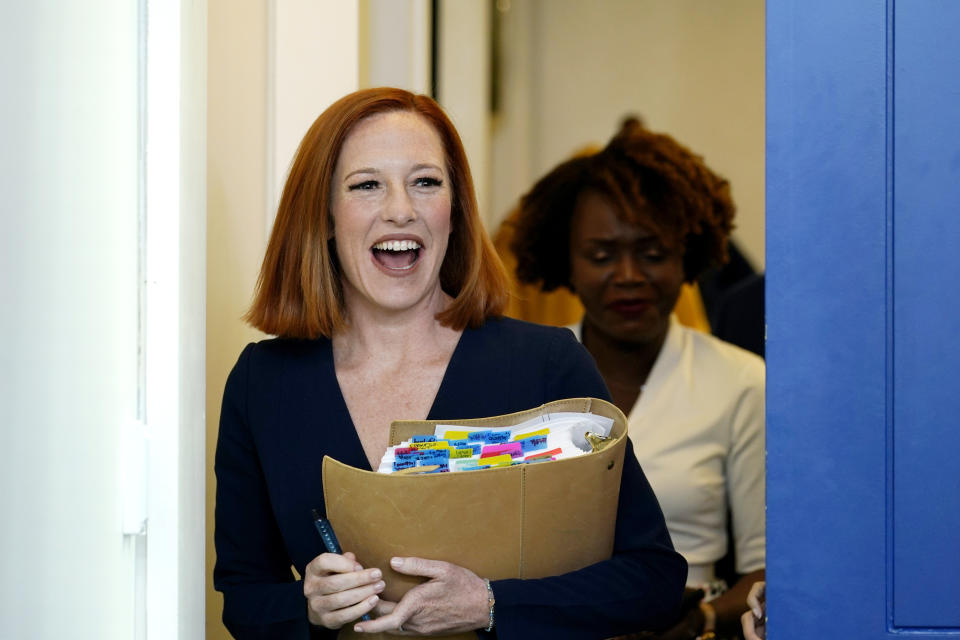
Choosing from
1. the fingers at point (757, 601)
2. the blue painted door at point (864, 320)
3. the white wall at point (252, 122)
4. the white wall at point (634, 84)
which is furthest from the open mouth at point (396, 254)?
the white wall at point (634, 84)

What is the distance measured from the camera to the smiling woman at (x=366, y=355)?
1.76 meters

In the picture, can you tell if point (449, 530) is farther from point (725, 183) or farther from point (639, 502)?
point (725, 183)

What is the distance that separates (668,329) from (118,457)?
5.48 feet

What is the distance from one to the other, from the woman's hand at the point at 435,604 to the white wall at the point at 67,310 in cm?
37

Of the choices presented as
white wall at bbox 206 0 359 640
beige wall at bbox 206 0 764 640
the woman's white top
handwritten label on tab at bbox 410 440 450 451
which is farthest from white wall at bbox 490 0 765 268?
handwritten label on tab at bbox 410 440 450 451

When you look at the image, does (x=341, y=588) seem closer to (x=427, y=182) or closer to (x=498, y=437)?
(x=498, y=437)

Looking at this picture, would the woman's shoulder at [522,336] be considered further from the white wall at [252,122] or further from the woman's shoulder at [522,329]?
the white wall at [252,122]

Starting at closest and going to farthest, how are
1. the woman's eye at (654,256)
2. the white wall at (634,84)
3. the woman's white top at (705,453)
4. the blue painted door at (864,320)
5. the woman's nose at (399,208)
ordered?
the blue painted door at (864,320)
the woman's nose at (399,208)
the woman's white top at (705,453)
the woman's eye at (654,256)
the white wall at (634,84)

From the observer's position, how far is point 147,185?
1.64 metres

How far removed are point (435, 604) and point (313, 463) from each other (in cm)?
37

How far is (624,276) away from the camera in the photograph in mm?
2941

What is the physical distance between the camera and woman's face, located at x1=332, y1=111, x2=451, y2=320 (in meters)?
1.87

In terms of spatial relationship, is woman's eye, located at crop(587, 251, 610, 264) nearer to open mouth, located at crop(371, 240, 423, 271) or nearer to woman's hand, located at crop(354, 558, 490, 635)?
open mouth, located at crop(371, 240, 423, 271)

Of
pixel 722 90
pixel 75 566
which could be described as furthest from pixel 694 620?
pixel 722 90
